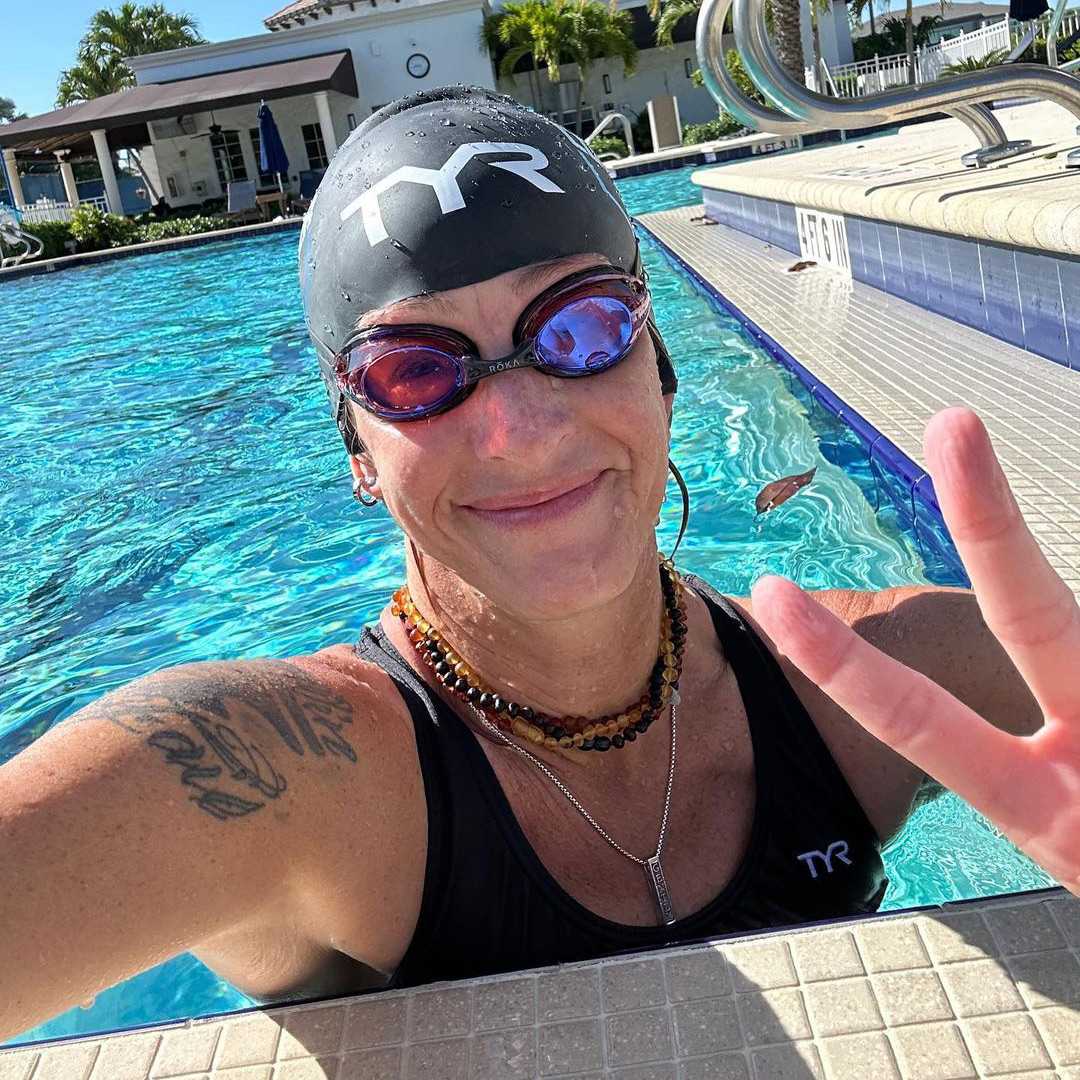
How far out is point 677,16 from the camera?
39094mm

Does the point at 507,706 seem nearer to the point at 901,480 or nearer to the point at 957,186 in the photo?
the point at 901,480

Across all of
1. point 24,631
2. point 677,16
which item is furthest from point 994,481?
point 677,16

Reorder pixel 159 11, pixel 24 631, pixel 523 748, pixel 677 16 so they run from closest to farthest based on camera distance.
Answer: pixel 523 748
pixel 24 631
pixel 677 16
pixel 159 11

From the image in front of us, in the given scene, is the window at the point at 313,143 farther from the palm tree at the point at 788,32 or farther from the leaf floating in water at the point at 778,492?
the leaf floating in water at the point at 778,492

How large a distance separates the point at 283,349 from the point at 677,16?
110ft

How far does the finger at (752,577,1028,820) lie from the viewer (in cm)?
110

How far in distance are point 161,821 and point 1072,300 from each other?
4.53 meters

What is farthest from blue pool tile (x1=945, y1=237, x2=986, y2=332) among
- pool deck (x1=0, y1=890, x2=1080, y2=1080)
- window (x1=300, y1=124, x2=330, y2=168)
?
window (x1=300, y1=124, x2=330, y2=168)

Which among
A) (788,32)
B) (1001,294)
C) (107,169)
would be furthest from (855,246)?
(107,169)

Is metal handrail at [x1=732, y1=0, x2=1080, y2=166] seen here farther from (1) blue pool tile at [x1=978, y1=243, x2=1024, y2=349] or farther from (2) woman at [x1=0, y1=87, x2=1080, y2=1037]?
(2) woman at [x1=0, y1=87, x2=1080, y2=1037]

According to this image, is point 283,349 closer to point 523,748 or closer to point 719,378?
point 719,378

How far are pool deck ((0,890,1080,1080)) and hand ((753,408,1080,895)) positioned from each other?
0.80ft

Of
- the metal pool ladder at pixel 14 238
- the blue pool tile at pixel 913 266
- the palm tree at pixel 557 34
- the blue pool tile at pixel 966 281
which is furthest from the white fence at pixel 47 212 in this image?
the blue pool tile at pixel 966 281

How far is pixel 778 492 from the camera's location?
5.36m
